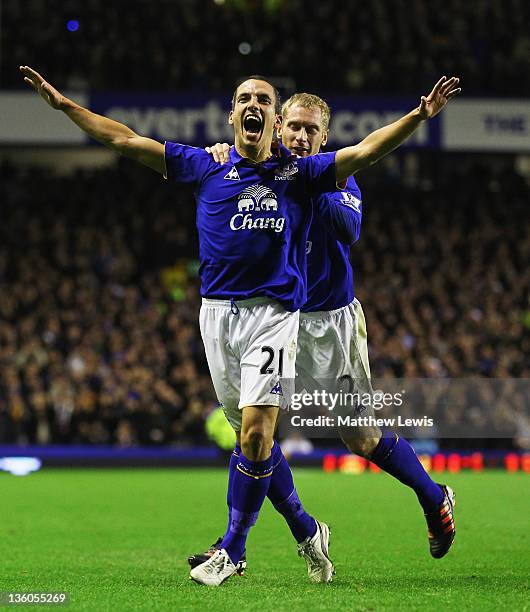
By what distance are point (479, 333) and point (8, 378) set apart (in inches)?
343

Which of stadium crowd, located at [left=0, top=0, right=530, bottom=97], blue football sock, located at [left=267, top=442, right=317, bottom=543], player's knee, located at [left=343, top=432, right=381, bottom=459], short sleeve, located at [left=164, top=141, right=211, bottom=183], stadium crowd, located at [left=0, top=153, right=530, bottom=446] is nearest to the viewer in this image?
short sleeve, located at [left=164, top=141, right=211, bottom=183]

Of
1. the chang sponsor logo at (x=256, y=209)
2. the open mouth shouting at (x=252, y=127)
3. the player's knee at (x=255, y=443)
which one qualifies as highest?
the open mouth shouting at (x=252, y=127)

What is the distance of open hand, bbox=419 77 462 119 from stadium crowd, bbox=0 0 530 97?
1678 centimetres

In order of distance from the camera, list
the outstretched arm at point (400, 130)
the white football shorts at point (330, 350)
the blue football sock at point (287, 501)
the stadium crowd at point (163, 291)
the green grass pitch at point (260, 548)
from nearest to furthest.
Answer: the green grass pitch at point (260, 548), the outstretched arm at point (400, 130), the blue football sock at point (287, 501), the white football shorts at point (330, 350), the stadium crowd at point (163, 291)

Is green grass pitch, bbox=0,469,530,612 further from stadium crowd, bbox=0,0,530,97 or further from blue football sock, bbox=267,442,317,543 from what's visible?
stadium crowd, bbox=0,0,530,97

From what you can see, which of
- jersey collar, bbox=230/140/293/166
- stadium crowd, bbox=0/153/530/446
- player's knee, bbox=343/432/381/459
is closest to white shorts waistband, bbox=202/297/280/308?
jersey collar, bbox=230/140/293/166

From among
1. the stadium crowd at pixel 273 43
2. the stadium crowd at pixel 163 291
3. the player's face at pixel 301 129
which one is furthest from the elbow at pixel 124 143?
the stadium crowd at pixel 273 43

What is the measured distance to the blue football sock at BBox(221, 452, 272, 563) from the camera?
6055 millimetres

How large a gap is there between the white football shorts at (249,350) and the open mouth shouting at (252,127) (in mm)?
894

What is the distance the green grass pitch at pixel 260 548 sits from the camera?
5.52m

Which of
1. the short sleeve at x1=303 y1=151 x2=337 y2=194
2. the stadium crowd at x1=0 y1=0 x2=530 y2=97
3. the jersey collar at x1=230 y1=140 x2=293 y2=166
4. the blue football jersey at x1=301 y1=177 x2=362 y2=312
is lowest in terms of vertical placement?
the blue football jersey at x1=301 y1=177 x2=362 y2=312

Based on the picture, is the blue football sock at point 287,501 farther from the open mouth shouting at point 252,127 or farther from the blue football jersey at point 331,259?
the open mouth shouting at point 252,127

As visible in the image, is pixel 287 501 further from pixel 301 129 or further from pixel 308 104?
pixel 308 104

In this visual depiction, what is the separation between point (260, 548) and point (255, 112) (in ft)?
11.1
